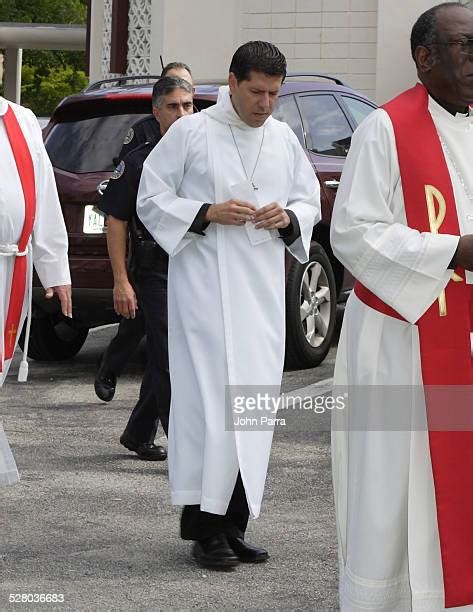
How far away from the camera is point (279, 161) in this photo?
19.5 ft

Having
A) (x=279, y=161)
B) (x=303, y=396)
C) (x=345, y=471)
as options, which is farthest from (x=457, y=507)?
(x=303, y=396)

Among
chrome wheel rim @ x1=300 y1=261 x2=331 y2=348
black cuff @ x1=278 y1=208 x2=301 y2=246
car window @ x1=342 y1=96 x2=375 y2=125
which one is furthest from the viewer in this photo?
car window @ x1=342 y1=96 x2=375 y2=125

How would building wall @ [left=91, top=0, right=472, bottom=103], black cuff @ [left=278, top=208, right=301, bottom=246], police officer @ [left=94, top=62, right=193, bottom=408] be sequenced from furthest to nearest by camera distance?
1. building wall @ [left=91, top=0, right=472, bottom=103]
2. police officer @ [left=94, top=62, right=193, bottom=408]
3. black cuff @ [left=278, top=208, right=301, bottom=246]

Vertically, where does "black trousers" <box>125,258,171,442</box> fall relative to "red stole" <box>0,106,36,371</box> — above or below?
below

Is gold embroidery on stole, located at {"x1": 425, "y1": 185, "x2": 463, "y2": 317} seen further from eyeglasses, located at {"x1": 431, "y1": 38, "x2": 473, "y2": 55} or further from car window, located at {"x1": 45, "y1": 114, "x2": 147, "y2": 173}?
car window, located at {"x1": 45, "y1": 114, "x2": 147, "y2": 173}

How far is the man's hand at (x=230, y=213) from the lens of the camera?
5676mm

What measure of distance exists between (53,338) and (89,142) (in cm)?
156

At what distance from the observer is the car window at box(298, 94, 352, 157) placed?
34.8 feet

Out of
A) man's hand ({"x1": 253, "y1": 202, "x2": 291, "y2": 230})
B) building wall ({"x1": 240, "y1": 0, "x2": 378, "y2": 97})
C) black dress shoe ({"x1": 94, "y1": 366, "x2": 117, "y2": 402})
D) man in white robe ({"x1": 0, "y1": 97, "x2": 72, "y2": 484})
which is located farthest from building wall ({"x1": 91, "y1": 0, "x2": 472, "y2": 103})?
man's hand ({"x1": 253, "y1": 202, "x2": 291, "y2": 230})

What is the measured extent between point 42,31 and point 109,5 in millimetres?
12763

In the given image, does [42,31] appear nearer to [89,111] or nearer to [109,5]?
[109,5]

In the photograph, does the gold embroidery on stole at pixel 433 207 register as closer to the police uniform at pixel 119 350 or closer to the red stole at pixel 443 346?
the red stole at pixel 443 346

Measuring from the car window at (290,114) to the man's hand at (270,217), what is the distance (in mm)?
4595

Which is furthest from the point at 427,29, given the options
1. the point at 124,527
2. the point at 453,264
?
the point at 124,527
